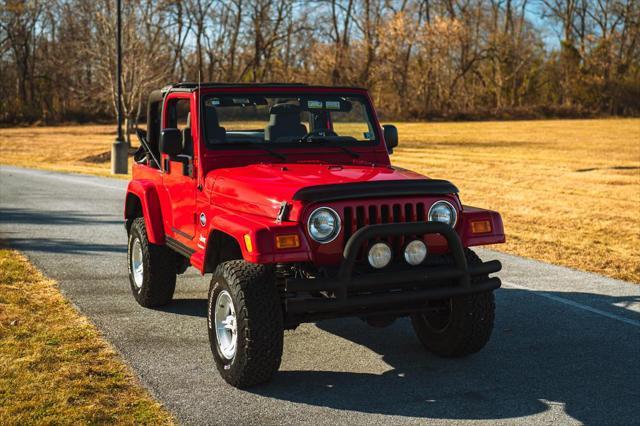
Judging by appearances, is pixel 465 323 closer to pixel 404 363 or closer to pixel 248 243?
pixel 404 363

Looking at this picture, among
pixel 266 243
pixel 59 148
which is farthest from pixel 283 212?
pixel 59 148

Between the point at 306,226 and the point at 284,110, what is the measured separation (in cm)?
189

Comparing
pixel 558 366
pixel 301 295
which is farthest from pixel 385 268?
pixel 558 366

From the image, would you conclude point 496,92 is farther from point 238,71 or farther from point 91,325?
point 91,325

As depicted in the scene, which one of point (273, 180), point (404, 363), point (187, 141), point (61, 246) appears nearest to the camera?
point (273, 180)

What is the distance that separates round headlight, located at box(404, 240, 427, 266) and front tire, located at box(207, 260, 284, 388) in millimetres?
849

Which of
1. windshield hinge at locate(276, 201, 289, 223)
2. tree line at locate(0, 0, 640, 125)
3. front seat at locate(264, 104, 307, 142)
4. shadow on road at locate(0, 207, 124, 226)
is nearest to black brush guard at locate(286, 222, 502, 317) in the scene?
windshield hinge at locate(276, 201, 289, 223)

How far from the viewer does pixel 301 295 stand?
16.6 feet

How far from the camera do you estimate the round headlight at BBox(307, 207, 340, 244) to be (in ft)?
16.5

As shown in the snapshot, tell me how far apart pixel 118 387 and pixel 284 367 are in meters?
1.13

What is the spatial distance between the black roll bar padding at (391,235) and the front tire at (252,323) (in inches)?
17.9

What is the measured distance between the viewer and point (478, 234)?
5.48m

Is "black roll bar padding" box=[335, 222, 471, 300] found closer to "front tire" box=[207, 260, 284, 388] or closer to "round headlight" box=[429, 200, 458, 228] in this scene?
"round headlight" box=[429, 200, 458, 228]

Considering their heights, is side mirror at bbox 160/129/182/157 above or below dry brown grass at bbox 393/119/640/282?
above
